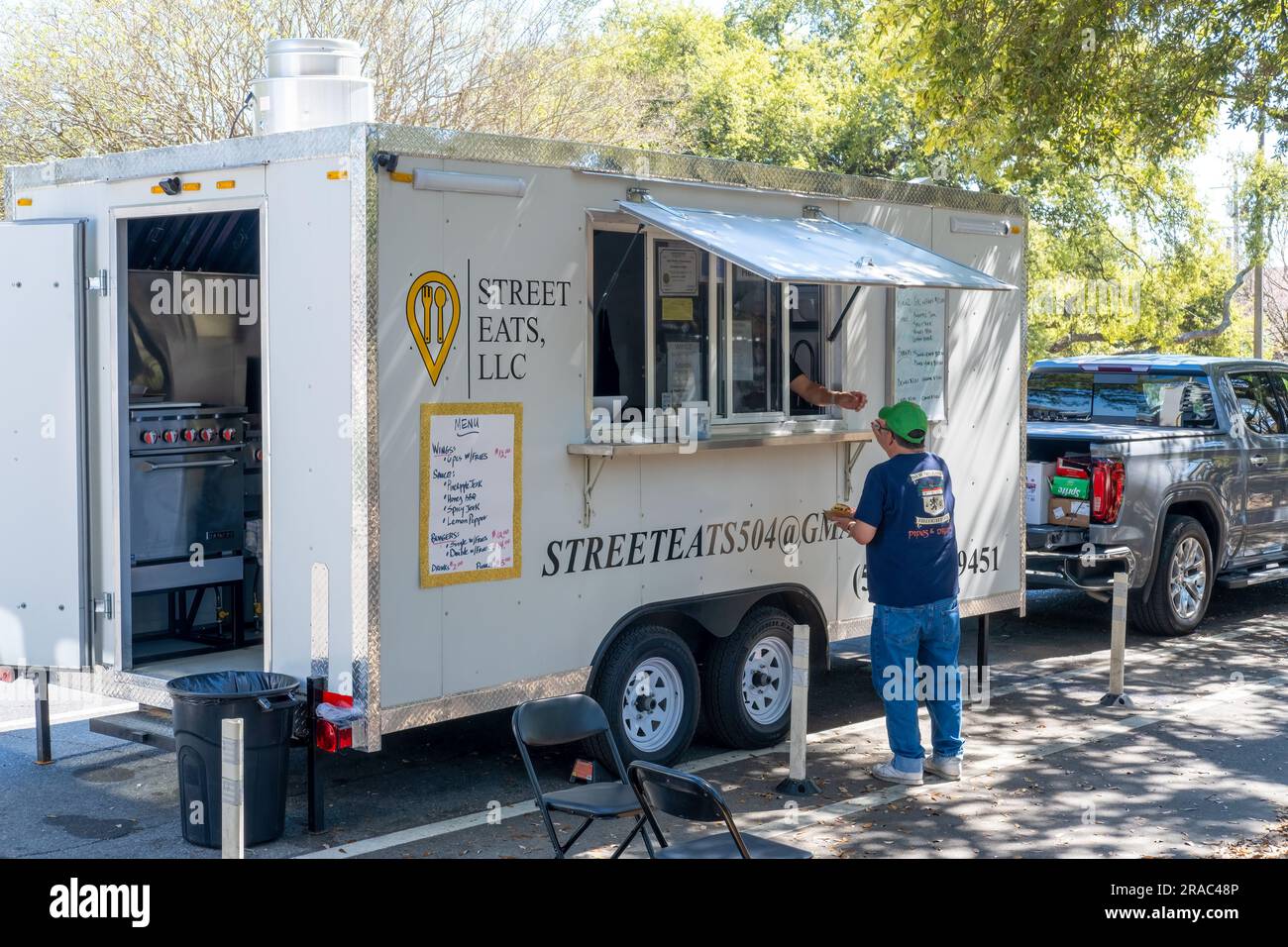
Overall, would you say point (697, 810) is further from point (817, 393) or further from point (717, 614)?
point (817, 393)

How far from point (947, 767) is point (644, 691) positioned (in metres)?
1.64

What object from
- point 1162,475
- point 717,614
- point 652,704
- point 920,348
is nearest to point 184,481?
point 652,704

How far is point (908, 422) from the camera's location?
23.8ft

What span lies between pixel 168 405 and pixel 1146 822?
5.41m

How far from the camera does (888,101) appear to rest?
83.2 ft

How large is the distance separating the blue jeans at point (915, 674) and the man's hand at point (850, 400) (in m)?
1.26

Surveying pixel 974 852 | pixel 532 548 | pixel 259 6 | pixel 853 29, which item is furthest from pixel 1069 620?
pixel 853 29

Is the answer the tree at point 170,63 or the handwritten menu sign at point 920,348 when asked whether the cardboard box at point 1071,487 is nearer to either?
the handwritten menu sign at point 920,348

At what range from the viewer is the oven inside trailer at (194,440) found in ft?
24.5

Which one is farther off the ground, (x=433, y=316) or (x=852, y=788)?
(x=433, y=316)

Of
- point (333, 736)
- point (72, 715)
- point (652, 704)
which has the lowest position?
point (72, 715)

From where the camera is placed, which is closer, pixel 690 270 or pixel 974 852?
pixel 974 852
